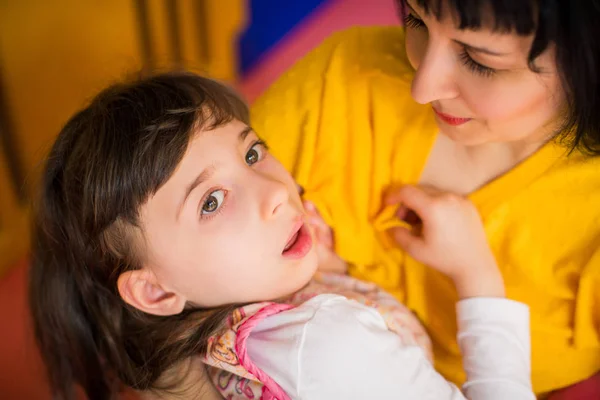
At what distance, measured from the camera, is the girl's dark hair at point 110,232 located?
2.68 ft

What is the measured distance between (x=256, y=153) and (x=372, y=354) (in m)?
0.33

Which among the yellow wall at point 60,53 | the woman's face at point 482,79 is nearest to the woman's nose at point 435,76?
the woman's face at point 482,79

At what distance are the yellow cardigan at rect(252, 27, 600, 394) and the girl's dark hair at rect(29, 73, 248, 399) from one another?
0.36 ft

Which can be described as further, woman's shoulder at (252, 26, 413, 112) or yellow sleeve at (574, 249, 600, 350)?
woman's shoulder at (252, 26, 413, 112)

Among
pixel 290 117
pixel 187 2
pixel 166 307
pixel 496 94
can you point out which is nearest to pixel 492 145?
pixel 496 94

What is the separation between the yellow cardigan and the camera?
2.86 feet

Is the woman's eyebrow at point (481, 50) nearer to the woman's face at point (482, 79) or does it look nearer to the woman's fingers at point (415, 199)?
the woman's face at point (482, 79)

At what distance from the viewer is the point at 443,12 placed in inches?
26.8

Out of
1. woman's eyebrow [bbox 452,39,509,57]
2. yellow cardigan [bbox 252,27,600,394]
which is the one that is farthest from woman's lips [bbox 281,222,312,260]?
woman's eyebrow [bbox 452,39,509,57]

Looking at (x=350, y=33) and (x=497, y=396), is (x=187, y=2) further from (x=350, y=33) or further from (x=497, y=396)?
(x=497, y=396)

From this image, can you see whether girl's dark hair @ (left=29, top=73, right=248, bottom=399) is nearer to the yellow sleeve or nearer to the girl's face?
the girl's face

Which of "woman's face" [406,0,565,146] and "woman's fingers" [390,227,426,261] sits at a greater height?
"woman's face" [406,0,565,146]

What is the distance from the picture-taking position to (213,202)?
0.84 meters

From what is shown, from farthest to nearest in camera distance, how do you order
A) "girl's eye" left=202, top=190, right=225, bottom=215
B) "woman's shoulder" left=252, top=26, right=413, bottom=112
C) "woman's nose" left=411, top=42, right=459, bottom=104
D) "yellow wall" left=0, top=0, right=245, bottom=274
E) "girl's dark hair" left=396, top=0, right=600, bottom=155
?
"yellow wall" left=0, top=0, right=245, bottom=274 → "woman's shoulder" left=252, top=26, right=413, bottom=112 → "girl's eye" left=202, top=190, right=225, bottom=215 → "woman's nose" left=411, top=42, right=459, bottom=104 → "girl's dark hair" left=396, top=0, right=600, bottom=155
